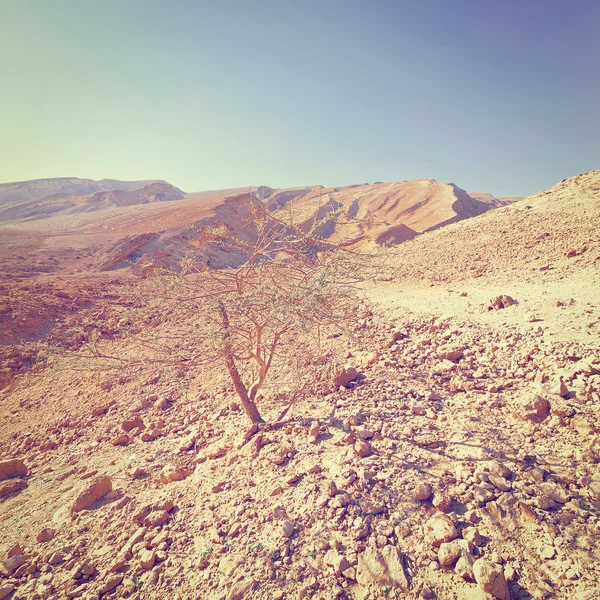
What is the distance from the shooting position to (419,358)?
494 centimetres

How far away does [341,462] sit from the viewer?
124 inches

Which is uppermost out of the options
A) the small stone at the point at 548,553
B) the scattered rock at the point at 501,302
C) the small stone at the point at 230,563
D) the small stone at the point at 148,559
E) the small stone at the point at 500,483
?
the scattered rock at the point at 501,302

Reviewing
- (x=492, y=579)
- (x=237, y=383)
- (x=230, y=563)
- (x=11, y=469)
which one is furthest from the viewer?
(x=11, y=469)

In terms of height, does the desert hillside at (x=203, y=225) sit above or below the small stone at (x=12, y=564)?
above

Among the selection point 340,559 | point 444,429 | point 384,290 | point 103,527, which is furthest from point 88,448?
point 384,290

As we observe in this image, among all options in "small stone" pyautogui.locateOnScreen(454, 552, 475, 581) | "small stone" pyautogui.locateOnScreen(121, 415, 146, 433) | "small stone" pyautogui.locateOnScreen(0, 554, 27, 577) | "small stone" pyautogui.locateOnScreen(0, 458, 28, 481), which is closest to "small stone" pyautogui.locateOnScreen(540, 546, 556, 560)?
"small stone" pyautogui.locateOnScreen(454, 552, 475, 581)

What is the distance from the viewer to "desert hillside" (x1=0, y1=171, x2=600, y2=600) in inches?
89.9

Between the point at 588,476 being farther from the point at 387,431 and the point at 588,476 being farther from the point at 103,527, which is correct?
the point at 103,527

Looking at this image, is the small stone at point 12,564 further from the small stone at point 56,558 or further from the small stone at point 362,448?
the small stone at point 362,448

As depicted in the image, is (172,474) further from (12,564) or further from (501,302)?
(501,302)

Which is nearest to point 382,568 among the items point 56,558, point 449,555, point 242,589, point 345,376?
point 449,555

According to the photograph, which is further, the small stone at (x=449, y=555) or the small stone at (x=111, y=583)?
the small stone at (x=111, y=583)

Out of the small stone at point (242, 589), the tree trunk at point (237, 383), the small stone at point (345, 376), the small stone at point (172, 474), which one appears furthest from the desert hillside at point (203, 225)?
the small stone at point (242, 589)

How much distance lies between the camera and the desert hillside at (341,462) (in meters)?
2.28
